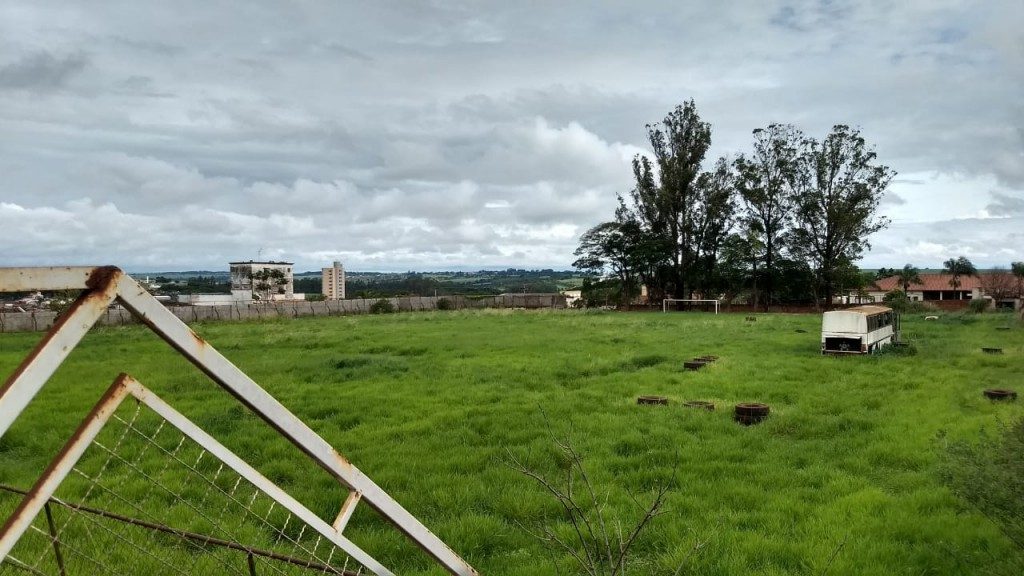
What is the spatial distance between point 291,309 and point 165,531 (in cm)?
3526

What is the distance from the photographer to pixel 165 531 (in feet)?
14.5

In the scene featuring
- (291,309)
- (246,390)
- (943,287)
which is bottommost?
(291,309)

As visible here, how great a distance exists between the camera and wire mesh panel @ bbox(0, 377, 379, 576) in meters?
3.73

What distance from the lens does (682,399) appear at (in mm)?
10641

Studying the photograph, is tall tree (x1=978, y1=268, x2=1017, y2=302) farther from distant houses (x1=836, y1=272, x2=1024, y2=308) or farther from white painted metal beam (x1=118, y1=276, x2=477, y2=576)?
white painted metal beam (x1=118, y1=276, x2=477, y2=576)

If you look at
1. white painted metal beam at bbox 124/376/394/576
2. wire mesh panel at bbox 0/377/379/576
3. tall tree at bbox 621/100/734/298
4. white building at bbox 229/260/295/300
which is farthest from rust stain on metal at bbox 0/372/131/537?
white building at bbox 229/260/295/300

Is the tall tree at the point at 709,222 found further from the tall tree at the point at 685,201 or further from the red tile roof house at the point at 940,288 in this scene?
the red tile roof house at the point at 940,288

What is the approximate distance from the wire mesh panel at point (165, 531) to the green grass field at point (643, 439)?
531mm

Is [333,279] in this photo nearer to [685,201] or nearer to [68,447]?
[685,201]

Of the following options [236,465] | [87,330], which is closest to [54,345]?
[87,330]

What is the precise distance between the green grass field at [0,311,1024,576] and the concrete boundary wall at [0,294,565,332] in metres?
11.9

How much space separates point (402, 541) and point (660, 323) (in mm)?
22955

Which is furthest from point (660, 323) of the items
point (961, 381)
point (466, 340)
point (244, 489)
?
point (244, 489)

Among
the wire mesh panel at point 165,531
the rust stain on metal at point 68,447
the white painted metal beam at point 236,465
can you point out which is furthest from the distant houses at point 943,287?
the rust stain on metal at point 68,447
